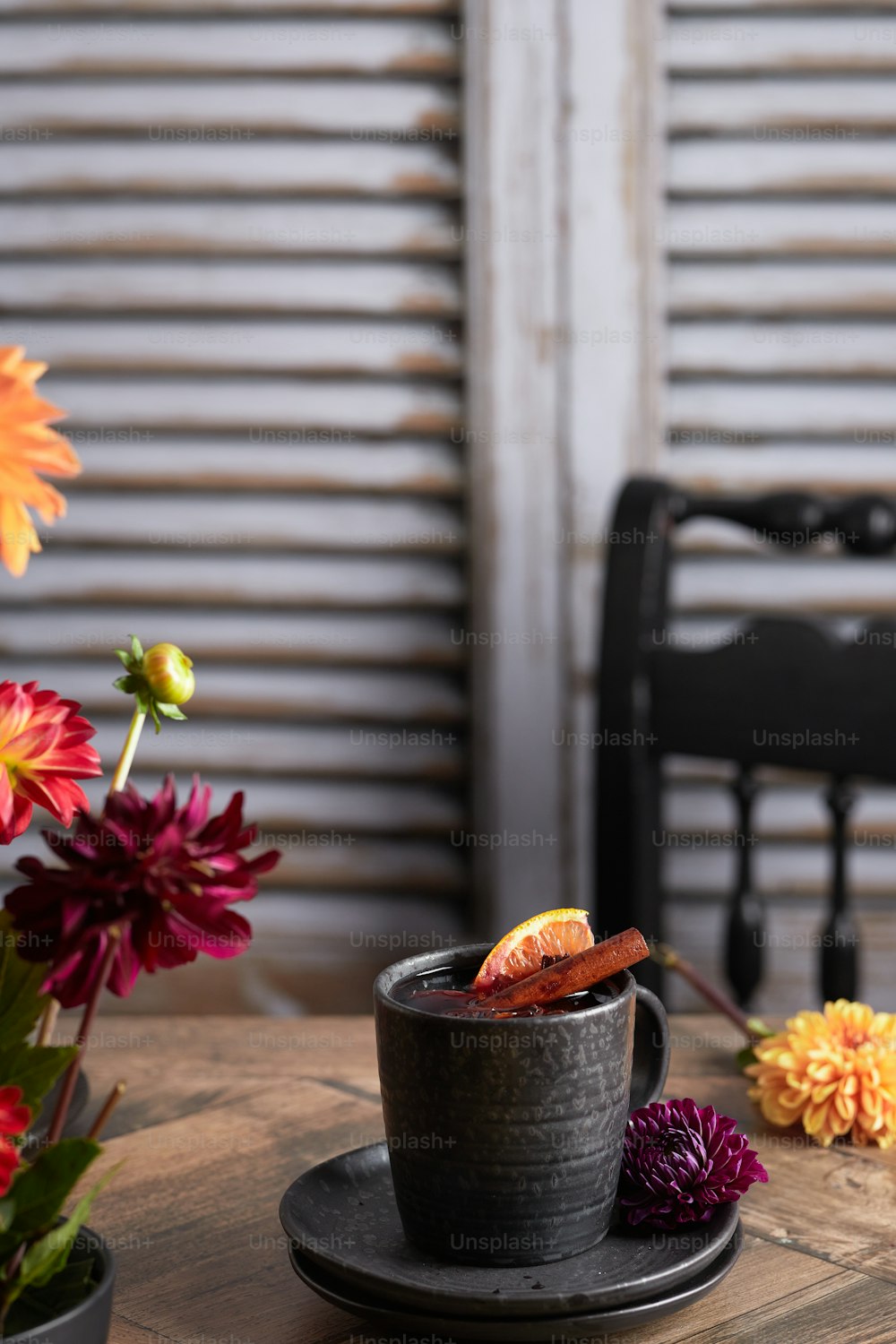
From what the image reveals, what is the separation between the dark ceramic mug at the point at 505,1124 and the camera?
1.53 feet

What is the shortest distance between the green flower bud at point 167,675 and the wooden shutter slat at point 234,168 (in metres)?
1.12

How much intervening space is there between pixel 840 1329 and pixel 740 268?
116cm

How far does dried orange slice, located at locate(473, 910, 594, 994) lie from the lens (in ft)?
1.73

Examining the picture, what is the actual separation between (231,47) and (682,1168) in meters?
1.29

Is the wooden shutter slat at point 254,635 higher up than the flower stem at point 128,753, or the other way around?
the flower stem at point 128,753

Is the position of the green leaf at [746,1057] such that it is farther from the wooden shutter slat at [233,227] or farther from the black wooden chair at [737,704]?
the wooden shutter slat at [233,227]

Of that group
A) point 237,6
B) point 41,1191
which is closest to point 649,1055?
point 41,1191

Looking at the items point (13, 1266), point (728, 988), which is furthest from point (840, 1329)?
point (728, 988)

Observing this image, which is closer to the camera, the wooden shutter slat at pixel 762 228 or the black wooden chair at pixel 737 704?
the black wooden chair at pixel 737 704

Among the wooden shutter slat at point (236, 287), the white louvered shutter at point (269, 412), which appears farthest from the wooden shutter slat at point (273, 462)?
the wooden shutter slat at point (236, 287)

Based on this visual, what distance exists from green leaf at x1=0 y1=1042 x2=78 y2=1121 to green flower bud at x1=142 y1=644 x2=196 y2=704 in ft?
0.36

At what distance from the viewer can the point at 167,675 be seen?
1.42 feet

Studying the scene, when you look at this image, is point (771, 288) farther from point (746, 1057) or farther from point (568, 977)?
point (568, 977)

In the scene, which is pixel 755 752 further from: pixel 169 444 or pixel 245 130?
pixel 245 130
